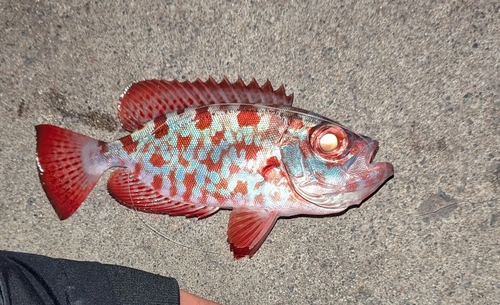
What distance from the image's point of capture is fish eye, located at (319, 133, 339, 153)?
6.11 ft

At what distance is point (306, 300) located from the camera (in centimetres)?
233

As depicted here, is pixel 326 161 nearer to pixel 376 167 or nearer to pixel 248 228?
pixel 376 167

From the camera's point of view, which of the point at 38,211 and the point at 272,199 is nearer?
the point at 272,199

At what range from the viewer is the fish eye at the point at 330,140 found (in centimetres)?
186

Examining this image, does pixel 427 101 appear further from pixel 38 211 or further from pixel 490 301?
pixel 38 211

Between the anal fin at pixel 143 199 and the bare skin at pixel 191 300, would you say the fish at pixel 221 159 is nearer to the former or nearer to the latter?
the anal fin at pixel 143 199

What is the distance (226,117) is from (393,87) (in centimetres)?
87

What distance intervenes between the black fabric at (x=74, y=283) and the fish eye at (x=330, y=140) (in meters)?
1.05

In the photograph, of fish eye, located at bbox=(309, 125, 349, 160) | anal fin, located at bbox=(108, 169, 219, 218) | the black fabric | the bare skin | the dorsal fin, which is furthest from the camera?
the bare skin

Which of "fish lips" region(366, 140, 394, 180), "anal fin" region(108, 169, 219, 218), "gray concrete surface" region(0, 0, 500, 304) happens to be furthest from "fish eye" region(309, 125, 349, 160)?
"anal fin" region(108, 169, 219, 218)

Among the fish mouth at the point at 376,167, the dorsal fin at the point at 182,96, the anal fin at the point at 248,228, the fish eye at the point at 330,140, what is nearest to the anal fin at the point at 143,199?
the anal fin at the point at 248,228

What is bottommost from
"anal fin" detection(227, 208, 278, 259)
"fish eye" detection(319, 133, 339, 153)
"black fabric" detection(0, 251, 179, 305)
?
"black fabric" detection(0, 251, 179, 305)

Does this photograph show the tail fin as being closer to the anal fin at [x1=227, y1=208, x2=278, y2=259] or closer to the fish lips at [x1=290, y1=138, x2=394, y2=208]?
the anal fin at [x1=227, y1=208, x2=278, y2=259]

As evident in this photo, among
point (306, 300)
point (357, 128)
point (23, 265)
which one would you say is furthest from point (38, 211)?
point (357, 128)
